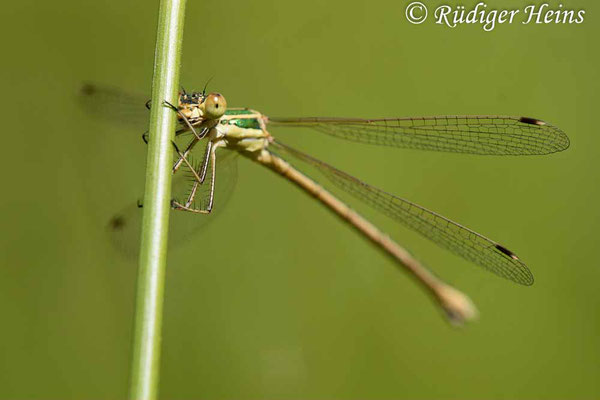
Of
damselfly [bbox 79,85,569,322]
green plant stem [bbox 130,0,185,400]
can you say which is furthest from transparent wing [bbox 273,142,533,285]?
green plant stem [bbox 130,0,185,400]

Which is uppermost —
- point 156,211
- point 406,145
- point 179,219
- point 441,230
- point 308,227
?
point 406,145

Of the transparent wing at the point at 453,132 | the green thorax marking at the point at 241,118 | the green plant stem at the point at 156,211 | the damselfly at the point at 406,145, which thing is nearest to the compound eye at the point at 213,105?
the damselfly at the point at 406,145

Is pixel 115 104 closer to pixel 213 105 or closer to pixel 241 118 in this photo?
pixel 241 118

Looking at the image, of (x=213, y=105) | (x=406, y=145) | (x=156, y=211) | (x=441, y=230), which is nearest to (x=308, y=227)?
(x=406, y=145)

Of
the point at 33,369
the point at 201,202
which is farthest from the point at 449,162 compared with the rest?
the point at 33,369

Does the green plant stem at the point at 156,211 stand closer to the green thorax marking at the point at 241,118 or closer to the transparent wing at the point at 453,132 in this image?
the green thorax marking at the point at 241,118

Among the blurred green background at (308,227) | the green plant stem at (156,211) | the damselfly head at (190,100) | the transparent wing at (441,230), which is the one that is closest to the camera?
the green plant stem at (156,211)
